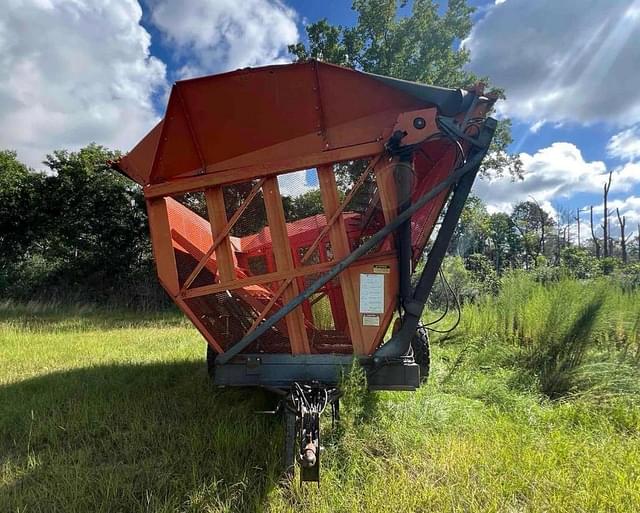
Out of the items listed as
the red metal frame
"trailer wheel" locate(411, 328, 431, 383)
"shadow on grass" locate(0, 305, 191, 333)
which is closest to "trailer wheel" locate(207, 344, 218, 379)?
the red metal frame

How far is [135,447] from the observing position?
2613 millimetres

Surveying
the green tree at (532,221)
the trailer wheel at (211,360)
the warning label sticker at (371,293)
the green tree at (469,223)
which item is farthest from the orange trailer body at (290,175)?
the green tree at (532,221)

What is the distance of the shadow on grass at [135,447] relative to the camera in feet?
6.75

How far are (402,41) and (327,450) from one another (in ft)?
49.6

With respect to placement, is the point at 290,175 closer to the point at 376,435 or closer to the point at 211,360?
the point at 376,435

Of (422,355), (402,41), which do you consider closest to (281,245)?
(422,355)

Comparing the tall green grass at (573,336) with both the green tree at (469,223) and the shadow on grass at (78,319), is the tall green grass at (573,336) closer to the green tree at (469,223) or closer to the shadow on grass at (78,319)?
the shadow on grass at (78,319)

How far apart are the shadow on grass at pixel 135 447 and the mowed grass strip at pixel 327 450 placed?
0.01m

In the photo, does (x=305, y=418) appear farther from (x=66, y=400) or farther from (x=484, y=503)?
(x=66, y=400)

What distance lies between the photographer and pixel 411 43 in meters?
14.2

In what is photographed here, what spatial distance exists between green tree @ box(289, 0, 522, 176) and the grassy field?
11923 millimetres

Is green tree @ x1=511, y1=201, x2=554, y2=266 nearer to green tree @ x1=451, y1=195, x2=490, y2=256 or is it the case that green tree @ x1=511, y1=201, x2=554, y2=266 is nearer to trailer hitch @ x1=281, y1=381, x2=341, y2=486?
green tree @ x1=451, y1=195, x2=490, y2=256

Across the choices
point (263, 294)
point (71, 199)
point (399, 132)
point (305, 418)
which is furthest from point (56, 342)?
point (71, 199)

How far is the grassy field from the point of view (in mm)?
2037
